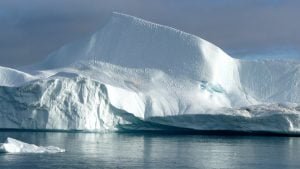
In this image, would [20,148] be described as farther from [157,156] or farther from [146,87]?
[146,87]

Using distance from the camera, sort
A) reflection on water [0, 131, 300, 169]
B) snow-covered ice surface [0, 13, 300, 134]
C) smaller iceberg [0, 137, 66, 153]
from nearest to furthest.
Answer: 1. reflection on water [0, 131, 300, 169]
2. smaller iceberg [0, 137, 66, 153]
3. snow-covered ice surface [0, 13, 300, 134]

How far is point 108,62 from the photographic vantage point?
194 feet

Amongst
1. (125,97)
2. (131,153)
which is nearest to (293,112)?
(125,97)

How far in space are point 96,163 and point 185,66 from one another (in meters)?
30.6

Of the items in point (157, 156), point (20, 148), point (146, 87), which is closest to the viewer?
point (157, 156)

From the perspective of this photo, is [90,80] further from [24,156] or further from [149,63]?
[24,156]

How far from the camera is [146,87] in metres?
57.6

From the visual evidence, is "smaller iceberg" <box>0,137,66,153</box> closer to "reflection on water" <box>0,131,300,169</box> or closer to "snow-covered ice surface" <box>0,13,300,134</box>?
"reflection on water" <box>0,131,300,169</box>

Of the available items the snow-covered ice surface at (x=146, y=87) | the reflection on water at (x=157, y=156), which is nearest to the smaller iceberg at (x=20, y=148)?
the reflection on water at (x=157, y=156)

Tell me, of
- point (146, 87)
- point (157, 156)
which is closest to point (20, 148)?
point (157, 156)

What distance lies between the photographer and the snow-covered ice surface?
172 feet

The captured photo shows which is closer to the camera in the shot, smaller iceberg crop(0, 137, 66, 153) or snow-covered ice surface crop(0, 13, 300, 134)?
smaller iceberg crop(0, 137, 66, 153)

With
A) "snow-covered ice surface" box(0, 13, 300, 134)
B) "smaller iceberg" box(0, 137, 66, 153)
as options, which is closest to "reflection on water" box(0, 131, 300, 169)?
"smaller iceberg" box(0, 137, 66, 153)

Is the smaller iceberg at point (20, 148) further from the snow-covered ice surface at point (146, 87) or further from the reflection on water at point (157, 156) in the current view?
the snow-covered ice surface at point (146, 87)
